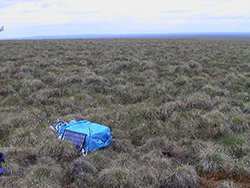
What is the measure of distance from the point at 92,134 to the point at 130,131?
4.62 ft

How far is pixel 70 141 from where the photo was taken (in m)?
5.19

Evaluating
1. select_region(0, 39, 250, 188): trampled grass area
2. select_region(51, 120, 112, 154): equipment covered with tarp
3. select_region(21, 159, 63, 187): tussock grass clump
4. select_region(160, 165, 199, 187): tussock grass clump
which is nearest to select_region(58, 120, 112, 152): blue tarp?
select_region(51, 120, 112, 154): equipment covered with tarp

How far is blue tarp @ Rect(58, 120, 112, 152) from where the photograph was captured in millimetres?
5152

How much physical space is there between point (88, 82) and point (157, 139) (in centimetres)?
589

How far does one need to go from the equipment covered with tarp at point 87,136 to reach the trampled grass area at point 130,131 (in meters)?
0.21

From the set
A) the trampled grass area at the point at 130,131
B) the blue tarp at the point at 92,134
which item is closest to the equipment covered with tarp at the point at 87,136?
the blue tarp at the point at 92,134

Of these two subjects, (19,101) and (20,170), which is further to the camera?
(19,101)

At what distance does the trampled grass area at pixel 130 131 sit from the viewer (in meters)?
4.17

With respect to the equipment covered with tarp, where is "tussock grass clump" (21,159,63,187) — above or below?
below

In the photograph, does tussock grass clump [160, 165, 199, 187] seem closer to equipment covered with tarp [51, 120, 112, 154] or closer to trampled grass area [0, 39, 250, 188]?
trampled grass area [0, 39, 250, 188]

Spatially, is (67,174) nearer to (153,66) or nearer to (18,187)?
(18,187)

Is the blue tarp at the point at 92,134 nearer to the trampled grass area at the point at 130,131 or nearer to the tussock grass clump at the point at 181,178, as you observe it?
the trampled grass area at the point at 130,131

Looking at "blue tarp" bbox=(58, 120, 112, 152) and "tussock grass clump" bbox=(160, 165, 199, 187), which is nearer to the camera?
"tussock grass clump" bbox=(160, 165, 199, 187)

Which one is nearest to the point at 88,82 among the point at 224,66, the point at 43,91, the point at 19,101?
the point at 43,91
